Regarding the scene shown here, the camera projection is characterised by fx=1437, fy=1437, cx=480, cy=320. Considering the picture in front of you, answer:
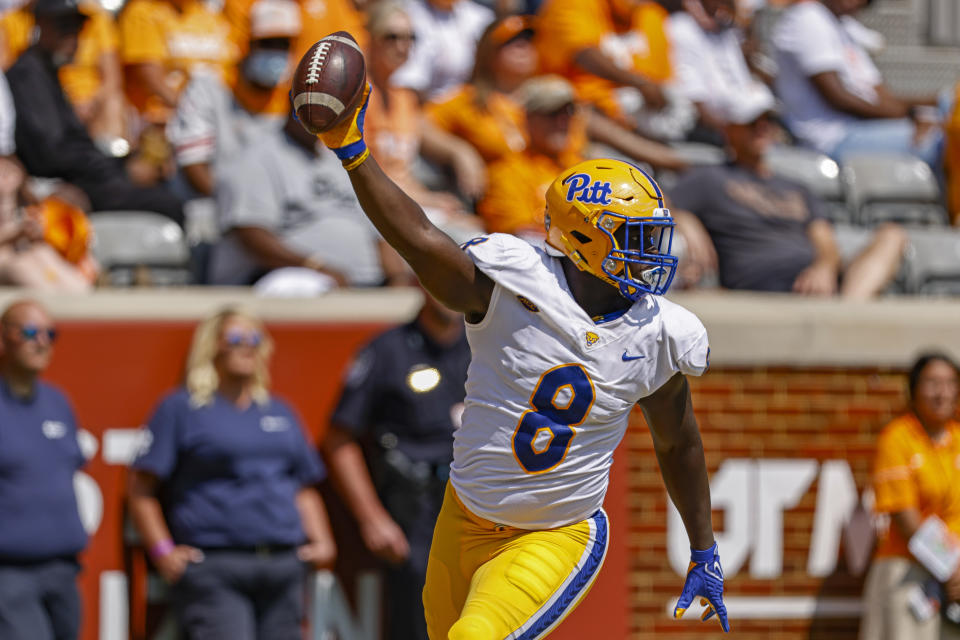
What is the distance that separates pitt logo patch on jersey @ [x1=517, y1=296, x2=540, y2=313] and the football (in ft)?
2.42

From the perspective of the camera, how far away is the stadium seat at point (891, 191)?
8.66 meters

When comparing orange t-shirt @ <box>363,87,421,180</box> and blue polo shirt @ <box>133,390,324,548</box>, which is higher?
orange t-shirt @ <box>363,87,421,180</box>

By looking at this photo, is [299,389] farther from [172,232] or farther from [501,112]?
[501,112]

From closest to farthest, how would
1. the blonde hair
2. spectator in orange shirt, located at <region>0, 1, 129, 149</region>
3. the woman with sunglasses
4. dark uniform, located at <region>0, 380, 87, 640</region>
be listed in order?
1. dark uniform, located at <region>0, 380, 87, 640</region>
2. the woman with sunglasses
3. the blonde hair
4. spectator in orange shirt, located at <region>0, 1, 129, 149</region>

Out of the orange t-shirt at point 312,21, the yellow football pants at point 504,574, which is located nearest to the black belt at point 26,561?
the yellow football pants at point 504,574

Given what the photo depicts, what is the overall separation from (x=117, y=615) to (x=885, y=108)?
5.80 meters

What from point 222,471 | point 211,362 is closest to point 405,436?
point 222,471

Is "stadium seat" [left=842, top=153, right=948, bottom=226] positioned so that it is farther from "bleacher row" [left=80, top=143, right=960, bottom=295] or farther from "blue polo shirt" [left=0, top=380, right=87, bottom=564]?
"blue polo shirt" [left=0, top=380, right=87, bottom=564]

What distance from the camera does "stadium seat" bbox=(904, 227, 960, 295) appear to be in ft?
26.0

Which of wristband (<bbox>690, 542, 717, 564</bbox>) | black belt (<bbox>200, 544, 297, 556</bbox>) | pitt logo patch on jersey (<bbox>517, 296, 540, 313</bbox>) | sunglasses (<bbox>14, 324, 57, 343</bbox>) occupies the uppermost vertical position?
pitt logo patch on jersey (<bbox>517, 296, 540, 313</bbox>)

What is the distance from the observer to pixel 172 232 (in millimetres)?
7168

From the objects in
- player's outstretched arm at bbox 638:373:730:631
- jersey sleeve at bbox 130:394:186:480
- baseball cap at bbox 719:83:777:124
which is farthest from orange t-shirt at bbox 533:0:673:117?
player's outstretched arm at bbox 638:373:730:631

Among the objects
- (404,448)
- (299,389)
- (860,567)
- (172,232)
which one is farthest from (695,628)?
(172,232)

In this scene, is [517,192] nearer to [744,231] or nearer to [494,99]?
[494,99]
